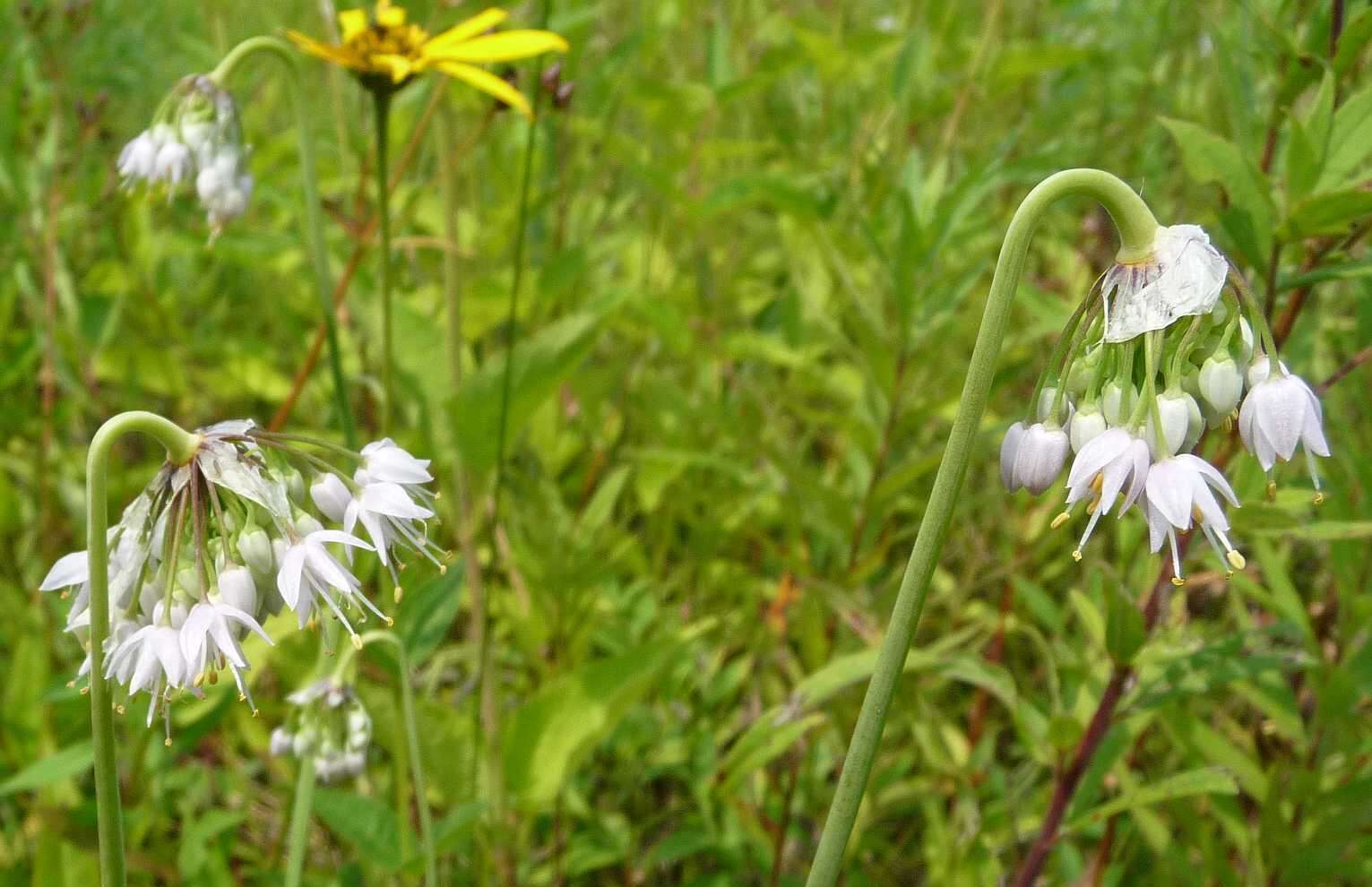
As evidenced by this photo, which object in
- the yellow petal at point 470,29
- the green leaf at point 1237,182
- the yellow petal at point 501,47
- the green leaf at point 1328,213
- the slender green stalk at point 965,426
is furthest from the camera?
the yellow petal at point 470,29

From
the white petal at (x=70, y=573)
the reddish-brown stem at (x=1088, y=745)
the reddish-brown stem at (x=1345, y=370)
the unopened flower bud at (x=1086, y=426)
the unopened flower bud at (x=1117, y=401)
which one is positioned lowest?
the reddish-brown stem at (x=1088, y=745)

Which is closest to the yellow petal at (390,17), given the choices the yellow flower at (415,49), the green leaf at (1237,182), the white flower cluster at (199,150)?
the yellow flower at (415,49)

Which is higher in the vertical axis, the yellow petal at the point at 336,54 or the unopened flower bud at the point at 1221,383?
the yellow petal at the point at 336,54

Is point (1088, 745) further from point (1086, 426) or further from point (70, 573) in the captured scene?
point (70, 573)

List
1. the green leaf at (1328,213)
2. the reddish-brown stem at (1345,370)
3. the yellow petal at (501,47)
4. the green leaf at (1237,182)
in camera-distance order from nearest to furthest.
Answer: the green leaf at (1328,213), the green leaf at (1237,182), the reddish-brown stem at (1345,370), the yellow petal at (501,47)

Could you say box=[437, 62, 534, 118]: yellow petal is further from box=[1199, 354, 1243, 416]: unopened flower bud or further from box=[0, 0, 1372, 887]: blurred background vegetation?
box=[1199, 354, 1243, 416]: unopened flower bud

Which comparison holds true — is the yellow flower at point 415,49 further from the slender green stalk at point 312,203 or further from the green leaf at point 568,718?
the green leaf at point 568,718
